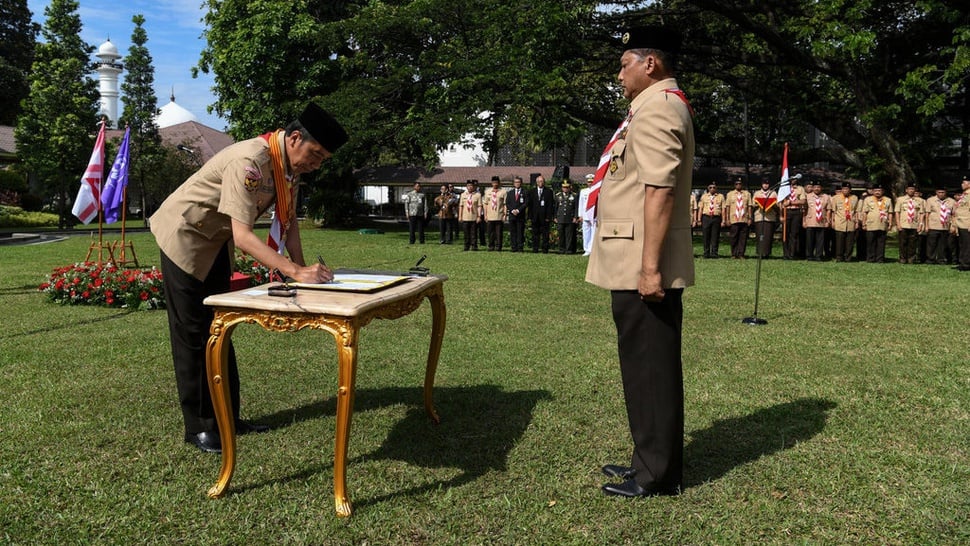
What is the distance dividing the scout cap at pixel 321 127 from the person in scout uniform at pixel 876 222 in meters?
17.0

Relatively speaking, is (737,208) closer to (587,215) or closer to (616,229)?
(587,215)

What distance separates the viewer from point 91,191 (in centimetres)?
1155

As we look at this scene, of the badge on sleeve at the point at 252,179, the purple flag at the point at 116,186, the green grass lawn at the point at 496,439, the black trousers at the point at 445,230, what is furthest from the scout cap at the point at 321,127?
the black trousers at the point at 445,230

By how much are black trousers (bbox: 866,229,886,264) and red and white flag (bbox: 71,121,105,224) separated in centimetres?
1684

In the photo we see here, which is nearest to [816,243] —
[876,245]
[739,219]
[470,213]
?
[876,245]

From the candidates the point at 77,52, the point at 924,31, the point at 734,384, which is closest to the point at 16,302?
the point at 734,384

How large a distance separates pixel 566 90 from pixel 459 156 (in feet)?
93.9

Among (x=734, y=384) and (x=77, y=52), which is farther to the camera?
(x=77, y=52)

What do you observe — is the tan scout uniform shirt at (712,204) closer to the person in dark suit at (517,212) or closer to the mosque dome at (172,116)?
the person in dark suit at (517,212)

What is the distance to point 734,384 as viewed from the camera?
555cm

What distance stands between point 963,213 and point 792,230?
3.73m

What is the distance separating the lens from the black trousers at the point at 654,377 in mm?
3396

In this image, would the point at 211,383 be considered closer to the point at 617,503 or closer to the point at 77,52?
the point at 617,503

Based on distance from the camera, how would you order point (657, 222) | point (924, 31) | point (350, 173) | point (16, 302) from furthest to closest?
point (350, 173)
point (924, 31)
point (16, 302)
point (657, 222)
